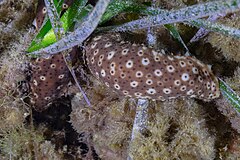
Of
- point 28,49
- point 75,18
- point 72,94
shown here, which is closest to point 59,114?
point 72,94

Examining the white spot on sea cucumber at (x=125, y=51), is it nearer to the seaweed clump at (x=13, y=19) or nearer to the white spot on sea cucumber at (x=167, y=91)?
the white spot on sea cucumber at (x=167, y=91)

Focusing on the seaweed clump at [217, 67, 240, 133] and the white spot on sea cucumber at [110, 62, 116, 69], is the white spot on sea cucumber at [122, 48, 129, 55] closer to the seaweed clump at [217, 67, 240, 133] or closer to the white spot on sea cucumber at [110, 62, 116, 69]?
the white spot on sea cucumber at [110, 62, 116, 69]

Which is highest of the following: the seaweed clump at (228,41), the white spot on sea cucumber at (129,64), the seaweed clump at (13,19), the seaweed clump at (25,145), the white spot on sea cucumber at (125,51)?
the seaweed clump at (13,19)

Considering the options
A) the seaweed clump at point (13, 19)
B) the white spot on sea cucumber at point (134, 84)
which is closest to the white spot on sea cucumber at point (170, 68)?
the white spot on sea cucumber at point (134, 84)

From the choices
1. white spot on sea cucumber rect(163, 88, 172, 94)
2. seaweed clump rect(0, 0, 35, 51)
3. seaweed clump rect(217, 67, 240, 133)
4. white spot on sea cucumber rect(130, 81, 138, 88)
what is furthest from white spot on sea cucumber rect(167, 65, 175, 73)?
seaweed clump rect(0, 0, 35, 51)

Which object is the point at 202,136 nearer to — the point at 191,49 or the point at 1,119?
the point at 191,49

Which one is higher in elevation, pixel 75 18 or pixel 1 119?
pixel 75 18
